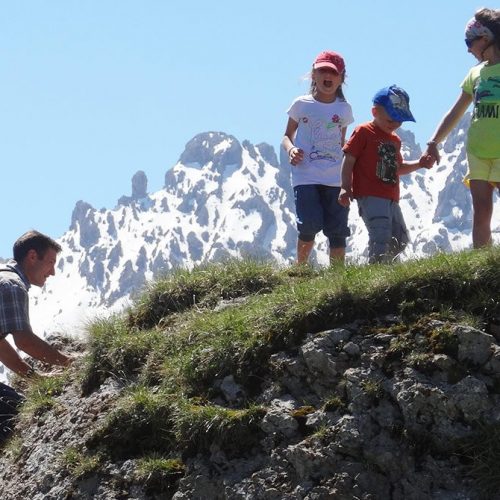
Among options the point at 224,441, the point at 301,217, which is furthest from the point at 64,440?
the point at 301,217

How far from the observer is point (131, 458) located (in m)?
7.95

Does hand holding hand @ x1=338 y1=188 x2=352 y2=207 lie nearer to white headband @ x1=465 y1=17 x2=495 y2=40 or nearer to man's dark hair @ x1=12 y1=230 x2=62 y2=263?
white headband @ x1=465 y1=17 x2=495 y2=40

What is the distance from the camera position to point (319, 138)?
13.2 m

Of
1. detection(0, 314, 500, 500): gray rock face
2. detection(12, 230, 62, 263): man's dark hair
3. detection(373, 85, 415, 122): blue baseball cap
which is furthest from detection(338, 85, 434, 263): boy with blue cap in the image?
detection(0, 314, 500, 500): gray rock face

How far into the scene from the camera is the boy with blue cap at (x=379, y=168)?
11812mm

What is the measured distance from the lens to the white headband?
11.0 meters

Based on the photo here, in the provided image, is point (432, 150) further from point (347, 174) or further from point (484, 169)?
point (347, 174)

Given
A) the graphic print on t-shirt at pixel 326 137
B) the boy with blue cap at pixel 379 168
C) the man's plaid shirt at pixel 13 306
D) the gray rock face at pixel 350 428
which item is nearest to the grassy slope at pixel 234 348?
the gray rock face at pixel 350 428

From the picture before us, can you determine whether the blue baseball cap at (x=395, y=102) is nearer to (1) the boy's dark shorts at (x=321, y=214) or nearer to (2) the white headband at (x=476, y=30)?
(2) the white headband at (x=476, y=30)

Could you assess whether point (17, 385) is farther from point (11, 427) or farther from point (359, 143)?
point (359, 143)

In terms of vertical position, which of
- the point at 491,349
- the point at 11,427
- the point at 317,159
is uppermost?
the point at 317,159

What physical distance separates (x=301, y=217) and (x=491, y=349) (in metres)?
5.68

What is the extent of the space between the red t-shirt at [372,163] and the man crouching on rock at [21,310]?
12.4 feet

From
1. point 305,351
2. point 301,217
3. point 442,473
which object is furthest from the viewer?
point 301,217
